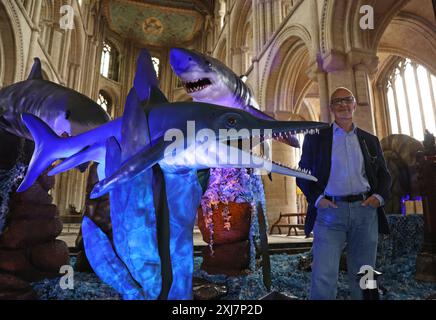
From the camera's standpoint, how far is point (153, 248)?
1.43 meters

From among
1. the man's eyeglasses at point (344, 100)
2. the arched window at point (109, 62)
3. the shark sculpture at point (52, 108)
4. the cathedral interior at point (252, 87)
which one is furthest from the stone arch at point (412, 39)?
the arched window at point (109, 62)

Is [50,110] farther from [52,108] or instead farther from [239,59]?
[239,59]

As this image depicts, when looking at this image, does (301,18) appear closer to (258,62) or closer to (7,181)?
(258,62)

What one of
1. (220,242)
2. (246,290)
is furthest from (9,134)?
(246,290)

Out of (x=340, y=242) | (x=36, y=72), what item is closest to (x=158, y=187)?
(x=340, y=242)

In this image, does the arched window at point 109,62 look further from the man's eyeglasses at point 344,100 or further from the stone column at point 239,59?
the man's eyeglasses at point 344,100

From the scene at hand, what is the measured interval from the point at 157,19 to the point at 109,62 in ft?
17.0

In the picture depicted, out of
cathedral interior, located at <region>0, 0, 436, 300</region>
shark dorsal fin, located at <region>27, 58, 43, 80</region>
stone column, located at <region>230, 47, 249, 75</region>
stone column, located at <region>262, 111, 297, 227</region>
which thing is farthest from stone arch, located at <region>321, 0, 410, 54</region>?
stone column, located at <region>230, 47, 249, 75</region>

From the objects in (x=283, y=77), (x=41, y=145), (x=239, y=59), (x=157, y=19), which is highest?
(x=157, y=19)

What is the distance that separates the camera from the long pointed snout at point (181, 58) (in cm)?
265

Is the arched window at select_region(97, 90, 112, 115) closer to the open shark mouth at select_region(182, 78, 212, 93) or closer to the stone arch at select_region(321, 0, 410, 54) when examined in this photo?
the stone arch at select_region(321, 0, 410, 54)

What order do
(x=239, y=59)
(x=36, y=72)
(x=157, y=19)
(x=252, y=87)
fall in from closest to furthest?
(x=36, y=72)
(x=252, y=87)
(x=239, y=59)
(x=157, y=19)

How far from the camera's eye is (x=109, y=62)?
22.5 meters

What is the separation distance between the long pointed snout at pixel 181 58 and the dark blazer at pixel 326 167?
1.34m
